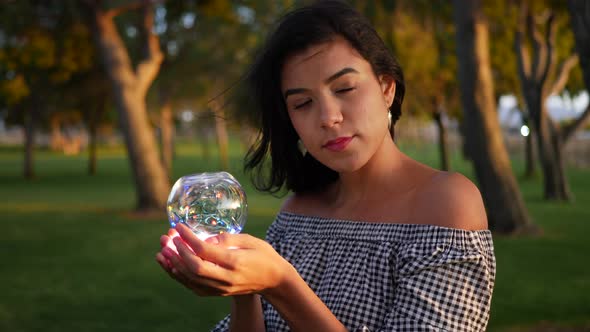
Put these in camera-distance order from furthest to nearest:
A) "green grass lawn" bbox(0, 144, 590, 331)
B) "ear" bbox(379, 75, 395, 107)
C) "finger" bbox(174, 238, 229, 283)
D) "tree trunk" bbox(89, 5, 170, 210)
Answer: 1. "tree trunk" bbox(89, 5, 170, 210)
2. "green grass lawn" bbox(0, 144, 590, 331)
3. "ear" bbox(379, 75, 395, 107)
4. "finger" bbox(174, 238, 229, 283)

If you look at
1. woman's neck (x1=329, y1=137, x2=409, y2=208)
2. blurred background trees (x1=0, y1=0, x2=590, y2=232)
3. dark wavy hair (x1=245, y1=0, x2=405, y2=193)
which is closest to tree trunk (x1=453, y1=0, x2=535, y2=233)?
blurred background trees (x1=0, y1=0, x2=590, y2=232)

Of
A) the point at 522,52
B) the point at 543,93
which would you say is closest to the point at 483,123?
the point at 543,93

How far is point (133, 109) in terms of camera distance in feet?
53.3

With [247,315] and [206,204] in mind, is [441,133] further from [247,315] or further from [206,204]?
[206,204]

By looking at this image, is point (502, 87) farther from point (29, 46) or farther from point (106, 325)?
point (106, 325)

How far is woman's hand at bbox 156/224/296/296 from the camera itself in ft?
5.83

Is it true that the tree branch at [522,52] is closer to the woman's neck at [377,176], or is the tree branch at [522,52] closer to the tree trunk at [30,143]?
the woman's neck at [377,176]

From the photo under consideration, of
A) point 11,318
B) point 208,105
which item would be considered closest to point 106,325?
point 11,318

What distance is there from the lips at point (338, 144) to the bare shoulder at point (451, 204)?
32cm

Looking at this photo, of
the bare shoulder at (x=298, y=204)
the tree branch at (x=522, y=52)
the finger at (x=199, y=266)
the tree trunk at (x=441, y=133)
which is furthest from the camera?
the tree trunk at (x=441, y=133)

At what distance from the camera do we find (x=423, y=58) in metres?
23.3

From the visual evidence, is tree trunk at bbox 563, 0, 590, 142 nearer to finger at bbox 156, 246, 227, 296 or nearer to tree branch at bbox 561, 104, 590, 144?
finger at bbox 156, 246, 227, 296

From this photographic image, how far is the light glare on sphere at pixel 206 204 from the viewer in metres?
2.19

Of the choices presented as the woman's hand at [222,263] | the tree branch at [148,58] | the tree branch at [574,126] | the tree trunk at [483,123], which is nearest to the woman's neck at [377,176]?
the woman's hand at [222,263]
